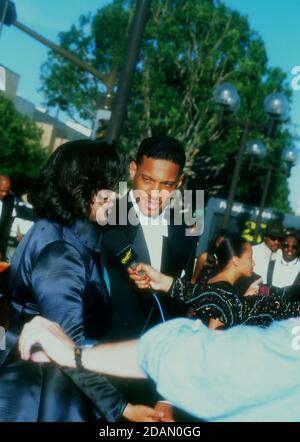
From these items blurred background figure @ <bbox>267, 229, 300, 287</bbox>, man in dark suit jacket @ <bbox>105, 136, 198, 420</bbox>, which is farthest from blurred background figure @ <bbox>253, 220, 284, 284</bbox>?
man in dark suit jacket @ <bbox>105, 136, 198, 420</bbox>

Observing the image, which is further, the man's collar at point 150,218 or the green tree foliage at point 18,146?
the green tree foliage at point 18,146

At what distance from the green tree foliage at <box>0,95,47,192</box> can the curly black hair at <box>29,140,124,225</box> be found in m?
28.6

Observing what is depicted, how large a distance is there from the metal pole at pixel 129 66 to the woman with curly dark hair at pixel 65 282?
12.5 ft

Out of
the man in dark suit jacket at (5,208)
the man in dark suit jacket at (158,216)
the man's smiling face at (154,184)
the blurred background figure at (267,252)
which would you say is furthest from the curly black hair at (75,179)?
the blurred background figure at (267,252)

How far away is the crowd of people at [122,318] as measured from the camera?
124cm

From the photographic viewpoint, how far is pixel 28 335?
139 centimetres

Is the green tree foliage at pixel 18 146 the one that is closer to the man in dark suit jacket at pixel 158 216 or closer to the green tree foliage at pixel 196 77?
the green tree foliage at pixel 196 77

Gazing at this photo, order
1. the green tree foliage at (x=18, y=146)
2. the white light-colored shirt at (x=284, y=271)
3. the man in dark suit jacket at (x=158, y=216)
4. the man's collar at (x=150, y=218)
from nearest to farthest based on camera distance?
the man in dark suit jacket at (x=158, y=216) → the man's collar at (x=150, y=218) → the white light-colored shirt at (x=284, y=271) → the green tree foliage at (x=18, y=146)

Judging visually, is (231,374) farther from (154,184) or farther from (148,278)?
(154,184)

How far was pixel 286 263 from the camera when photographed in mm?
7156

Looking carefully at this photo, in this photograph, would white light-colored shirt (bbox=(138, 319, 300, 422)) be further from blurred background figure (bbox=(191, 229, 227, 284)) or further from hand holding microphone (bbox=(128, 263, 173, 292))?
blurred background figure (bbox=(191, 229, 227, 284))

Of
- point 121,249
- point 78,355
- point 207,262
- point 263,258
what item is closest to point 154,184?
point 121,249

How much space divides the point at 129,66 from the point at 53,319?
4.47 meters
